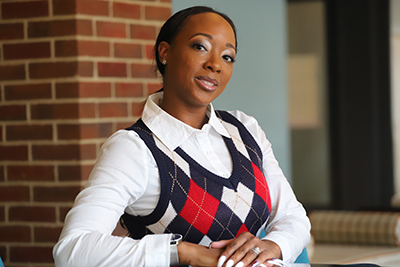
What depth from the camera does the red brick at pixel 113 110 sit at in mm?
2465

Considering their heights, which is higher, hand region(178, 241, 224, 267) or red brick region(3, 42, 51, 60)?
red brick region(3, 42, 51, 60)

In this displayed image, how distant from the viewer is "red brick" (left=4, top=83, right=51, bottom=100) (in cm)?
244

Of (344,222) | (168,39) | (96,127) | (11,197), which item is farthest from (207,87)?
(344,222)

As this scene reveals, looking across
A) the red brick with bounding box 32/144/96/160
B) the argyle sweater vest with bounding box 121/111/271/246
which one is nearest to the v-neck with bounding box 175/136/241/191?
the argyle sweater vest with bounding box 121/111/271/246

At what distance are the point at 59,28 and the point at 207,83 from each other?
99 centimetres

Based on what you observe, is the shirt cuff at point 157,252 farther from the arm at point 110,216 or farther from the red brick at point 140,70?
the red brick at point 140,70

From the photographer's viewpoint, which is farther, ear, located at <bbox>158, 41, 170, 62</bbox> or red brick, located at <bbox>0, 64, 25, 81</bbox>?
red brick, located at <bbox>0, 64, 25, 81</bbox>

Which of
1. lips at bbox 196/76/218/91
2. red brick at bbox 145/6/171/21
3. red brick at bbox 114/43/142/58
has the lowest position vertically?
lips at bbox 196/76/218/91

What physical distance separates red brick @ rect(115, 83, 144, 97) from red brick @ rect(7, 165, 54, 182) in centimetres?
46

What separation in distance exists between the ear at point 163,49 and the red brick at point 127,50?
0.78 m

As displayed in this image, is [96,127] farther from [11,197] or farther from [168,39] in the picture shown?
[168,39]

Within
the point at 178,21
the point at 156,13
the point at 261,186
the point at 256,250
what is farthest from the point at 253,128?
the point at 156,13

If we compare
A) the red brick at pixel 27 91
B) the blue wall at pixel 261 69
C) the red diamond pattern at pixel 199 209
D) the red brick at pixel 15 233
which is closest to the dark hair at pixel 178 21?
the red diamond pattern at pixel 199 209

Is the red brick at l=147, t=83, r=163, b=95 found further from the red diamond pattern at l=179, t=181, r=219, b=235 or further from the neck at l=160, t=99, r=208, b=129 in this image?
the red diamond pattern at l=179, t=181, r=219, b=235
